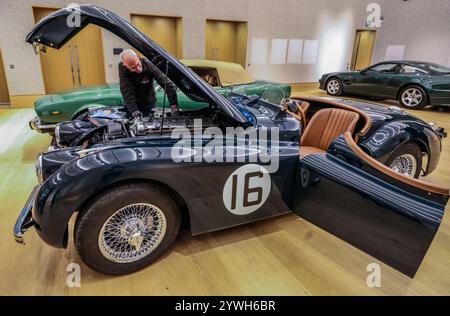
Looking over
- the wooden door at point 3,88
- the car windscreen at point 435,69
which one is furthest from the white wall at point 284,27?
the car windscreen at point 435,69

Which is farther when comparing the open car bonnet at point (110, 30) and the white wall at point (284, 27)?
the white wall at point (284, 27)

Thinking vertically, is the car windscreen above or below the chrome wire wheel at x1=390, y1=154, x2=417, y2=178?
above

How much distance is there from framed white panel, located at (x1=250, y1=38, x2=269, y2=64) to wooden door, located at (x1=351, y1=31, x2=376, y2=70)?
4992 mm

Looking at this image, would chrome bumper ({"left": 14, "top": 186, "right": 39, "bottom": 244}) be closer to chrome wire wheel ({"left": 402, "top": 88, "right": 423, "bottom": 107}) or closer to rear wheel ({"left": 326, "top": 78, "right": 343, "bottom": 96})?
chrome wire wheel ({"left": 402, "top": 88, "right": 423, "bottom": 107})

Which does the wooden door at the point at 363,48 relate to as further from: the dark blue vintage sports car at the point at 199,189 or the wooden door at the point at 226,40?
the dark blue vintage sports car at the point at 199,189

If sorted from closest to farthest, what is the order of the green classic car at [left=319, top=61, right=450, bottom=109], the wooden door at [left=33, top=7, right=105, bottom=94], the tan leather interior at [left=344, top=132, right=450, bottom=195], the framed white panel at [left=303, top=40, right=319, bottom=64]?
the tan leather interior at [left=344, top=132, right=450, bottom=195]
the green classic car at [left=319, top=61, right=450, bottom=109]
the wooden door at [left=33, top=7, right=105, bottom=94]
the framed white panel at [left=303, top=40, right=319, bottom=64]

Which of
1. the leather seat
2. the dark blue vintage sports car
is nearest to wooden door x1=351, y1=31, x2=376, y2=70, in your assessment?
the leather seat

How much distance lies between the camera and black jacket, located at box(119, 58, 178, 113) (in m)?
3.15

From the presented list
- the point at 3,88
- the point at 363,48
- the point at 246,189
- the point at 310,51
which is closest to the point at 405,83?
Result: the point at 310,51

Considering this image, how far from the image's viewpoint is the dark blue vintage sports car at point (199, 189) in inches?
65.7

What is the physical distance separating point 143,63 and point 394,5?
38.5ft

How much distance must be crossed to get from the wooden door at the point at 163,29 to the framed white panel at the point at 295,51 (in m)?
3.93

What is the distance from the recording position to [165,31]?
848 cm
